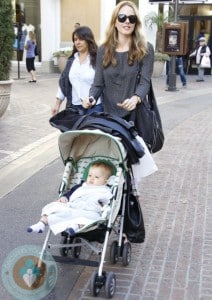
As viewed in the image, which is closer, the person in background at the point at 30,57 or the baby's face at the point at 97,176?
the baby's face at the point at 97,176

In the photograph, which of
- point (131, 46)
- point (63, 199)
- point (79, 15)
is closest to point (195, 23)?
point (79, 15)

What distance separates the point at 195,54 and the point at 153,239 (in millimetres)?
15550

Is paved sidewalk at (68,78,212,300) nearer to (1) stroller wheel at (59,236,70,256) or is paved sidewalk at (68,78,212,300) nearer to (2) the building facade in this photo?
(1) stroller wheel at (59,236,70,256)

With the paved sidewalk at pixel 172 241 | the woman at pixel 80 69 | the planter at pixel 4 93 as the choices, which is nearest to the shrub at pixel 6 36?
the planter at pixel 4 93

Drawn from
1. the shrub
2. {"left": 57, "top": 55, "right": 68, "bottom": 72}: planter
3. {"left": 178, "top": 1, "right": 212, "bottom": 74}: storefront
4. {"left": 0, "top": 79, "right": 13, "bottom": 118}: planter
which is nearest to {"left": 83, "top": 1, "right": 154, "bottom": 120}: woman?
{"left": 0, "top": 79, "right": 13, "bottom": 118}: planter

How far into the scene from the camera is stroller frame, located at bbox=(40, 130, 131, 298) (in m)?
3.51

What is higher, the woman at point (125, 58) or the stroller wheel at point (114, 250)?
the woman at point (125, 58)

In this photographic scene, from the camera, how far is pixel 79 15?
21125 millimetres

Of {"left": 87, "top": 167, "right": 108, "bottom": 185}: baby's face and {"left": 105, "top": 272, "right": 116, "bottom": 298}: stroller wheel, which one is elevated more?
{"left": 87, "top": 167, "right": 108, "bottom": 185}: baby's face

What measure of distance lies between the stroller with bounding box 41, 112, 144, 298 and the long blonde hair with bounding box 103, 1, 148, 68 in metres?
0.69

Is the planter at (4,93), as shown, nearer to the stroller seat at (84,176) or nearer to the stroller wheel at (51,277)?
the stroller seat at (84,176)

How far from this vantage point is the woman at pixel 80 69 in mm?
5238

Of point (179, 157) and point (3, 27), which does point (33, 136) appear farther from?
point (179, 157)
